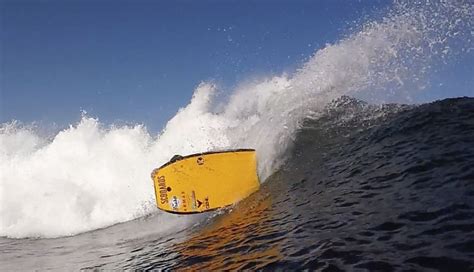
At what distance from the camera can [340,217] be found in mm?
6703

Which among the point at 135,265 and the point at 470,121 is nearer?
the point at 135,265

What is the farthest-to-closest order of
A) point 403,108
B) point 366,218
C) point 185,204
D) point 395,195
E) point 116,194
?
point 116,194 → point 403,108 → point 185,204 → point 395,195 → point 366,218

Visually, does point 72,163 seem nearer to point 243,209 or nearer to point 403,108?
point 243,209

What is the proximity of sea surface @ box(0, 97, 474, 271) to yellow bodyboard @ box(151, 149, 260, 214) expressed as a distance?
1.27 ft

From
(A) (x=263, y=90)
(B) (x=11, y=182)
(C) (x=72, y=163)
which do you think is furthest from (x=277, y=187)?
(B) (x=11, y=182)

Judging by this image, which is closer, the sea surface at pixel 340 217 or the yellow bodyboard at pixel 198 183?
the sea surface at pixel 340 217

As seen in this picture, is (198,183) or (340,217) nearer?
(340,217)

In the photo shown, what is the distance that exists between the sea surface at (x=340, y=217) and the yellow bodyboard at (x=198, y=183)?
0.39 metres

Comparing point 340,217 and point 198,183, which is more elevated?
point 198,183

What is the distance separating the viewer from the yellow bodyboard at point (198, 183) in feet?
34.1

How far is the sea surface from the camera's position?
5.11 metres

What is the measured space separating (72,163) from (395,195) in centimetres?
1493

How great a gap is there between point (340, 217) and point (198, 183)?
14.8 ft

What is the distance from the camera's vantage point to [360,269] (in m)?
4.60
